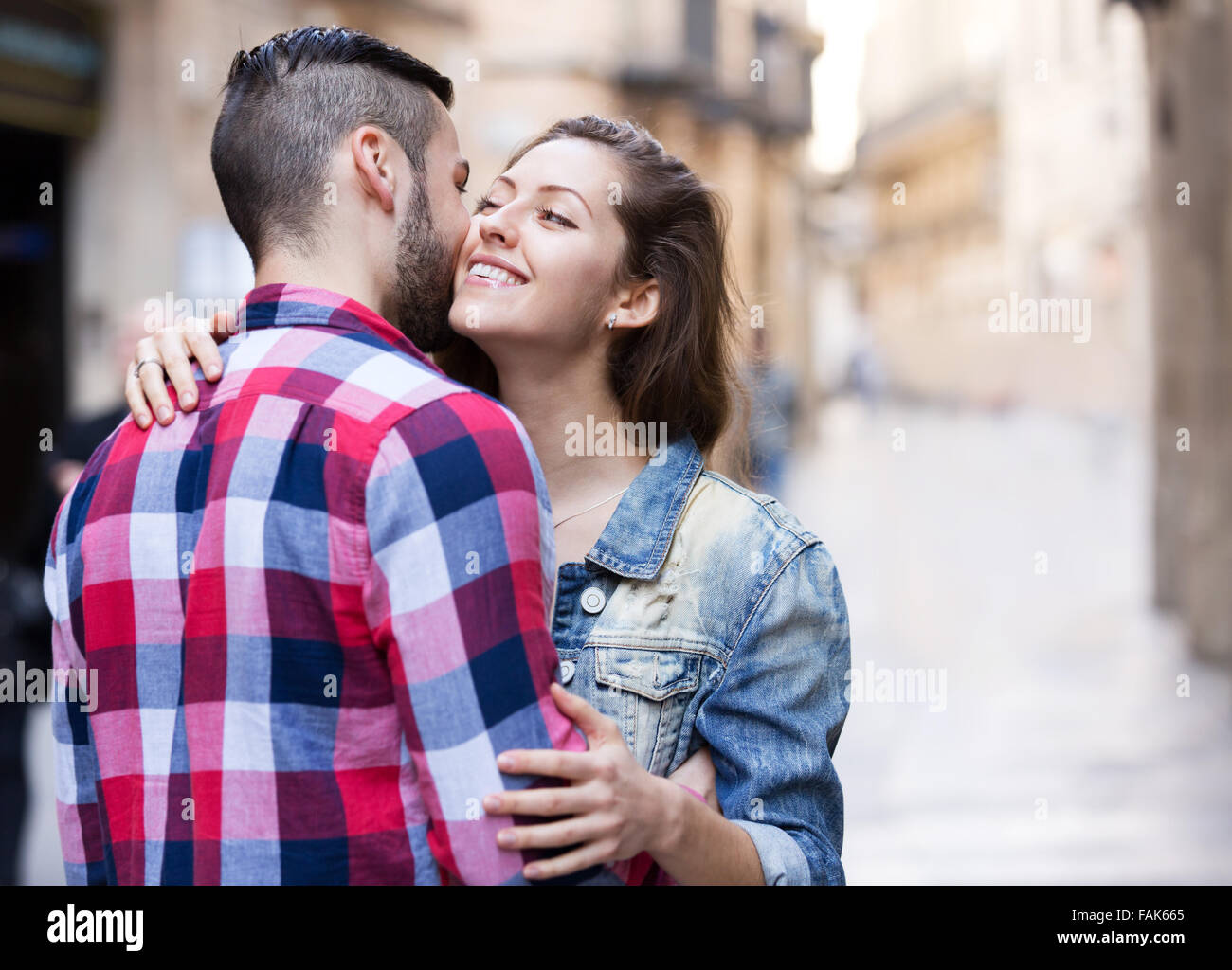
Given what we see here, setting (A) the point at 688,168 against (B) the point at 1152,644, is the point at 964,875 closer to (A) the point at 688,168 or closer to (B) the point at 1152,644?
(A) the point at 688,168

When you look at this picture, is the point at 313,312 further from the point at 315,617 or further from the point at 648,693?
the point at 648,693

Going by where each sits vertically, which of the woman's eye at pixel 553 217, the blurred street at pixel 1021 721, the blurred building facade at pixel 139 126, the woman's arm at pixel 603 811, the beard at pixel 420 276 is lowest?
the blurred street at pixel 1021 721

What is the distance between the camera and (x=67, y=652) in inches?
65.3

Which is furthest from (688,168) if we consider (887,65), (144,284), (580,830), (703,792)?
(887,65)

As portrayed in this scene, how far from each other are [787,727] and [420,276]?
2.79ft

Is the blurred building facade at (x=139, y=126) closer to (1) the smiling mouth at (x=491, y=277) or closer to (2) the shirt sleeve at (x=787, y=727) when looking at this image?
(1) the smiling mouth at (x=491, y=277)

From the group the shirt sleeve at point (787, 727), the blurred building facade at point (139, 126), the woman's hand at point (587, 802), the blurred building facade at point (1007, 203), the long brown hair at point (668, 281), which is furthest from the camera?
the blurred building facade at point (1007, 203)

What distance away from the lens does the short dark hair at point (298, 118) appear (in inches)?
67.1

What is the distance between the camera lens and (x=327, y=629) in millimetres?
1435

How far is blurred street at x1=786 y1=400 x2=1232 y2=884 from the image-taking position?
5.08 meters

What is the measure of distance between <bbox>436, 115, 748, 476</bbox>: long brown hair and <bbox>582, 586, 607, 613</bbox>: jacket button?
0.39m

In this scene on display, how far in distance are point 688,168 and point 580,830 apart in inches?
53.8

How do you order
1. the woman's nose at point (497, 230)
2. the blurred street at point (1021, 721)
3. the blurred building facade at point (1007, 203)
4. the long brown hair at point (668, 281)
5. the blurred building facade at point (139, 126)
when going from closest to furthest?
1. the woman's nose at point (497, 230)
2. the long brown hair at point (668, 281)
3. the blurred street at point (1021, 721)
4. the blurred building facade at point (139, 126)
5. the blurred building facade at point (1007, 203)

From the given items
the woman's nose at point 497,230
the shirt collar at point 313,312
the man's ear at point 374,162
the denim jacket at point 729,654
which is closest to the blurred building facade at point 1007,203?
the woman's nose at point 497,230
